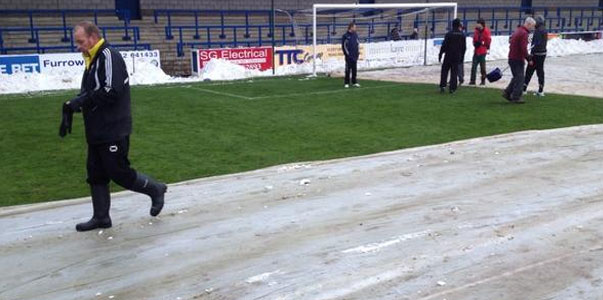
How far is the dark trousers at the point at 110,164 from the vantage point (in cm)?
525

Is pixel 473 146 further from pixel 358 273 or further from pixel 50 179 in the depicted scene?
pixel 50 179

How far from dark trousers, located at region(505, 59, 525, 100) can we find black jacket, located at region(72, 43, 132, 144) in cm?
1018

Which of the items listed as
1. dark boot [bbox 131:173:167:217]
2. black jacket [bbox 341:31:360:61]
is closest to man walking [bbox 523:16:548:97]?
black jacket [bbox 341:31:360:61]

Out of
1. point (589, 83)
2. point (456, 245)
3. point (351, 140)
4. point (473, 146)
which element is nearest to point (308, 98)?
point (351, 140)

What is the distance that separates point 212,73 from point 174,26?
23.2 ft

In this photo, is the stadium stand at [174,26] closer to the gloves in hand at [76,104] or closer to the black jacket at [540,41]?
the black jacket at [540,41]

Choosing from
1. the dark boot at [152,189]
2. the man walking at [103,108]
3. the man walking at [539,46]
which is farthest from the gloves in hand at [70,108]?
the man walking at [539,46]

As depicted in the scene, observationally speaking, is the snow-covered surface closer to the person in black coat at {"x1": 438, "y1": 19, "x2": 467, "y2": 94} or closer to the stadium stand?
the stadium stand

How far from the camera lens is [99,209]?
5.57 m

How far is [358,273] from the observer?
Answer: 4.52 metres

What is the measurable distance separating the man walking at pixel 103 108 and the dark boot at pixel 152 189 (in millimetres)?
83

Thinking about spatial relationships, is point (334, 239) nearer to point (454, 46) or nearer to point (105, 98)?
point (105, 98)

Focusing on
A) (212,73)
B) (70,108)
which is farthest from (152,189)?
(212,73)

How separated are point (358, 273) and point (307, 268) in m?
0.39
